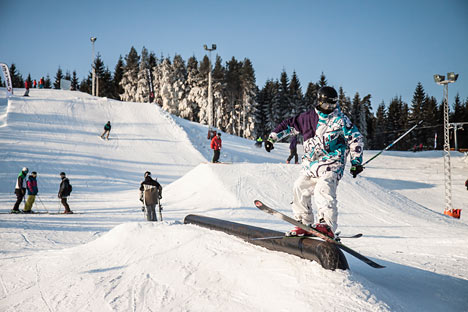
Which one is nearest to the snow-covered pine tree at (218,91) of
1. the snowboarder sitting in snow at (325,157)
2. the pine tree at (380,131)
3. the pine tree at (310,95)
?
the pine tree at (310,95)

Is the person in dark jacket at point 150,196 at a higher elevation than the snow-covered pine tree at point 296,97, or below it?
below

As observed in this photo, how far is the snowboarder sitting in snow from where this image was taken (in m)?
3.81

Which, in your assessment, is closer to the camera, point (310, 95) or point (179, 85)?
point (179, 85)

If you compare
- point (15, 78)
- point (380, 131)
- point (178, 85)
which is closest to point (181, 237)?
point (178, 85)

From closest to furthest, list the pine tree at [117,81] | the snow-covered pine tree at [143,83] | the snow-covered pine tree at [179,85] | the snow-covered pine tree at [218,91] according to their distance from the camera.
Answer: the snow-covered pine tree at [218,91]
the snow-covered pine tree at [179,85]
the snow-covered pine tree at [143,83]
the pine tree at [117,81]

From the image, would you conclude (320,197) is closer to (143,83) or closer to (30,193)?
(30,193)

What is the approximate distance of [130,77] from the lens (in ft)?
216

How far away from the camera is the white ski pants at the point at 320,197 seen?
379 cm

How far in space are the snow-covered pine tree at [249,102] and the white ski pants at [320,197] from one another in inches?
2052

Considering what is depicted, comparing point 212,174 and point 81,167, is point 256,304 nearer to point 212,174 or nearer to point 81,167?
point 212,174

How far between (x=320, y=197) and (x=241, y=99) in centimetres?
5702

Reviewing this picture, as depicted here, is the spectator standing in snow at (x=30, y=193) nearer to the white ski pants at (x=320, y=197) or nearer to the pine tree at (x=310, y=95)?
the white ski pants at (x=320, y=197)

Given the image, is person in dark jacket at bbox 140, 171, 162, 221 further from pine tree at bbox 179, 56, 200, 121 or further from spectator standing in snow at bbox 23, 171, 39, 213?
pine tree at bbox 179, 56, 200, 121

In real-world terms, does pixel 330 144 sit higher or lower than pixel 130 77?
lower
